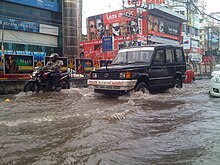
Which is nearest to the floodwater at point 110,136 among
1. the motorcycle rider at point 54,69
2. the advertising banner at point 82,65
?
the motorcycle rider at point 54,69

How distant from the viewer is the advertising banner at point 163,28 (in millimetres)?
35719

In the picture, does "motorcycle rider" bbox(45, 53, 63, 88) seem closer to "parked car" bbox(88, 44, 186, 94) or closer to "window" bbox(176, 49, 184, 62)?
"parked car" bbox(88, 44, 186, 94)

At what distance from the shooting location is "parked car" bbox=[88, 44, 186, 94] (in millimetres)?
7551

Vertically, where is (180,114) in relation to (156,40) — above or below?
below

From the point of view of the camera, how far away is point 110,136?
3885 millimetres

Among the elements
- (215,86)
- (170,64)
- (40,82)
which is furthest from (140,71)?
(40,82)

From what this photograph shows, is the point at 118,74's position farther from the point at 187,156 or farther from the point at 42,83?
the point at 187,156

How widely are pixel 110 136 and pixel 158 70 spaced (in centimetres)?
508

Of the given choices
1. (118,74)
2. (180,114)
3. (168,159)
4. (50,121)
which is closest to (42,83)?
(118,74)

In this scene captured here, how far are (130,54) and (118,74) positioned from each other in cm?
130

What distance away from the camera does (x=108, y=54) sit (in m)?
35.7

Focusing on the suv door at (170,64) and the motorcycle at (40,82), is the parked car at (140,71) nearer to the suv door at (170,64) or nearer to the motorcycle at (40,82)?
the suv door at (170,64)

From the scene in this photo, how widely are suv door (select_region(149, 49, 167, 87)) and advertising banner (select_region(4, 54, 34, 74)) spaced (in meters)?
7.18

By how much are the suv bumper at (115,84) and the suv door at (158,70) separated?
99 centimetres
